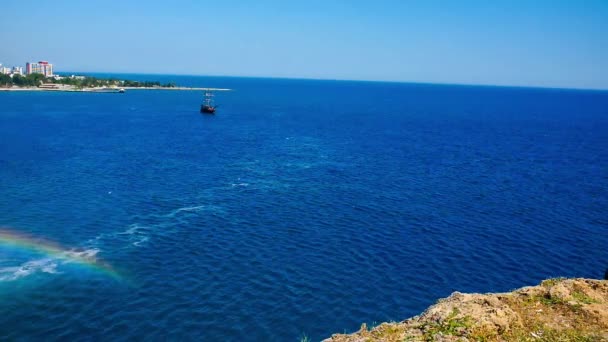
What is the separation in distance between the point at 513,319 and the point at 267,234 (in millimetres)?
39076

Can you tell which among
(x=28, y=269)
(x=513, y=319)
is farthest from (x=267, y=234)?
(x=513, y=319)

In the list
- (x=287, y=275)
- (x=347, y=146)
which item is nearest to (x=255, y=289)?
(x=287, y=275)

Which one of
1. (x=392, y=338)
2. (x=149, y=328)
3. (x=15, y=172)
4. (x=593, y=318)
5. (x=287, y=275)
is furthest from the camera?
(x=15, y=172)

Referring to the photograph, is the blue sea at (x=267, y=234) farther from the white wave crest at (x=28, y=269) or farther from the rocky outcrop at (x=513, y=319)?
the rocky outcrop at (x=513, y=319)

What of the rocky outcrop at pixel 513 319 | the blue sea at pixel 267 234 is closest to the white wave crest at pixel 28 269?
the blue sea at pixel 267 234

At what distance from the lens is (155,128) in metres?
150

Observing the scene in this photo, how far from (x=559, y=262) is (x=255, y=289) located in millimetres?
35524

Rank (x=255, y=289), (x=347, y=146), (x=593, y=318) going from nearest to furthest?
(x=593, y=318), (x=255, y=289), (x=347, y=146)

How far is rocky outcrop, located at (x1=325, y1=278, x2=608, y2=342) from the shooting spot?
67.8 feet

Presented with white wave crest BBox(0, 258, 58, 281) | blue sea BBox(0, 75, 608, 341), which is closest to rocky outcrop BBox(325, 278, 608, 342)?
blue sea BBox(0, 75, 608, 341)

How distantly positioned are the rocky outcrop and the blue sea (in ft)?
53.9

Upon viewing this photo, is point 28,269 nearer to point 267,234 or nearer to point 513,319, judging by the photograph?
point 267,234

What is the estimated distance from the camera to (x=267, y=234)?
190ft

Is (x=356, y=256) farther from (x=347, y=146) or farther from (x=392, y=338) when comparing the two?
(x=347, y=146)
